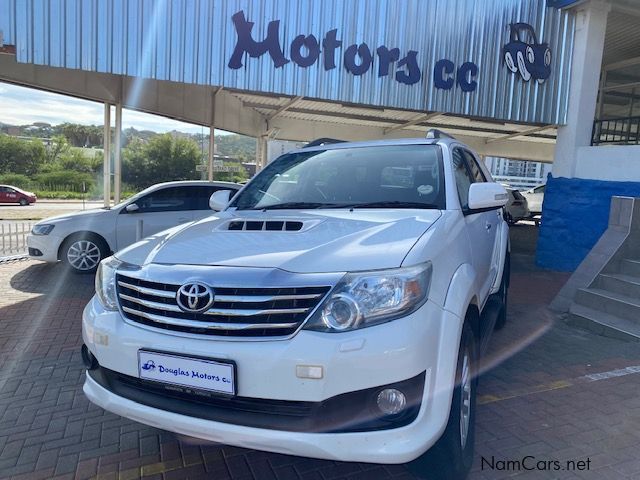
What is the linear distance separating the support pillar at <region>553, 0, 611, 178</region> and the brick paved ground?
5.68 m

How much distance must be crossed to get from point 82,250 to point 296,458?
6.21 meters

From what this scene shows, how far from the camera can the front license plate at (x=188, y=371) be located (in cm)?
213

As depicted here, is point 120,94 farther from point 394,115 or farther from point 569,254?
point 569,254

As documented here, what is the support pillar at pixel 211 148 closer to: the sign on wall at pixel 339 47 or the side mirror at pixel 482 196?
the sign on wall at pixel 339 47

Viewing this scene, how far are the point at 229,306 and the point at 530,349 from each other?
3649 mm

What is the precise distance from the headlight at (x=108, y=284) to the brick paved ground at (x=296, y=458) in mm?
958

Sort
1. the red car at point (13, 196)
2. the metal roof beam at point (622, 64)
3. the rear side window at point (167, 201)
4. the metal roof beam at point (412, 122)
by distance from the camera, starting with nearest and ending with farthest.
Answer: the rear side window at point (167, 201), the metal roof beam at point (412, 122), the metal roof beam at point (622, 64), the red car at point (13, 196)

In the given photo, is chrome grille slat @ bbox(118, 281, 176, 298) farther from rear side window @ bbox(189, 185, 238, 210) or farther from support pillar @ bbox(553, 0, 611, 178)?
support pillar @ bbox(553, 0, 611, 178)

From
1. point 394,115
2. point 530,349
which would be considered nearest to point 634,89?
point 394,115

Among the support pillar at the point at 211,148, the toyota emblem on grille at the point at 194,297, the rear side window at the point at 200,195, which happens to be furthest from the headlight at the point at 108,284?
the support pillar at the point at 211,148

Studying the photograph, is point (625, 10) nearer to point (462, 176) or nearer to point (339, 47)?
point (339, 47)

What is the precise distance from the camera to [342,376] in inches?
80.8

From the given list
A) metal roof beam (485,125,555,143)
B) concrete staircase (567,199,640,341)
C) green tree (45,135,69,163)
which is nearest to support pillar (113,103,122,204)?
concrete staircase (567,199,640,341)

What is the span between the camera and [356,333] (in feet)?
6.85
